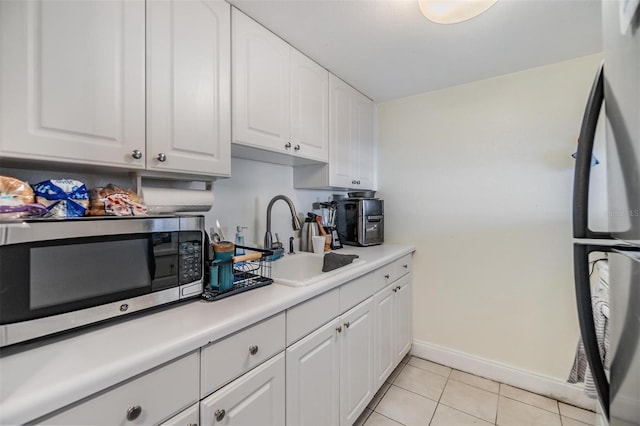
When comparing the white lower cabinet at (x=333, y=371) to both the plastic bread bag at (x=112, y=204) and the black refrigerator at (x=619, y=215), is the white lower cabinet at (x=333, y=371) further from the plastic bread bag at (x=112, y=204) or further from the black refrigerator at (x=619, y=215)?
the black refrigerator at (x=619, y=215)

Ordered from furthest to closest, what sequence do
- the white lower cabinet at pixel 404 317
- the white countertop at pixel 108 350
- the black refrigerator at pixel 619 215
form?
the white lower cabinet at pixel 404 317 → the white countertop at pixel 108 350 → the black refrigerator at pixel 619 215

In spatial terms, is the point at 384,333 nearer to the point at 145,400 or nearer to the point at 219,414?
the point at 219,414

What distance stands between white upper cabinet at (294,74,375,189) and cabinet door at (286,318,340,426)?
99 centimetres

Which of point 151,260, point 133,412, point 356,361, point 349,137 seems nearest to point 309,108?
point 349,137

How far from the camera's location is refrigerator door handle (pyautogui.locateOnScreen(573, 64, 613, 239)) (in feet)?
1.92

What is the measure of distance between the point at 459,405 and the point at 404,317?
0.61 metres

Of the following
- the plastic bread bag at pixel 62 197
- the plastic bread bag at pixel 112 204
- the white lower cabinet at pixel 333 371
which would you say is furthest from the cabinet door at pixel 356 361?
the plastic bread bag at pixel 62 197

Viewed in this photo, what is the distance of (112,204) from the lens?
0.91 meters

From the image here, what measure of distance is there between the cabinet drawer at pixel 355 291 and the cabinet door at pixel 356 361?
3cm

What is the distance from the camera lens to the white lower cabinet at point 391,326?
1.73 meters

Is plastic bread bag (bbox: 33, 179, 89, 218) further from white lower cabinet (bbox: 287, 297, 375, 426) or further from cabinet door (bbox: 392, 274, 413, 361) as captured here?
cabinet door (bbox: 392, 274, 413, 361)

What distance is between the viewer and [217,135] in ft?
3.98

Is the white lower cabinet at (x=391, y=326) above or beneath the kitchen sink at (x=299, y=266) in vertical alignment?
beneath

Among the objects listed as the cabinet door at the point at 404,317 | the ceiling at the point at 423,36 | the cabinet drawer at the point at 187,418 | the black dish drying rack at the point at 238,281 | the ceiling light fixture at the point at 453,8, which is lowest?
the cabinet door at the point at 404,317
